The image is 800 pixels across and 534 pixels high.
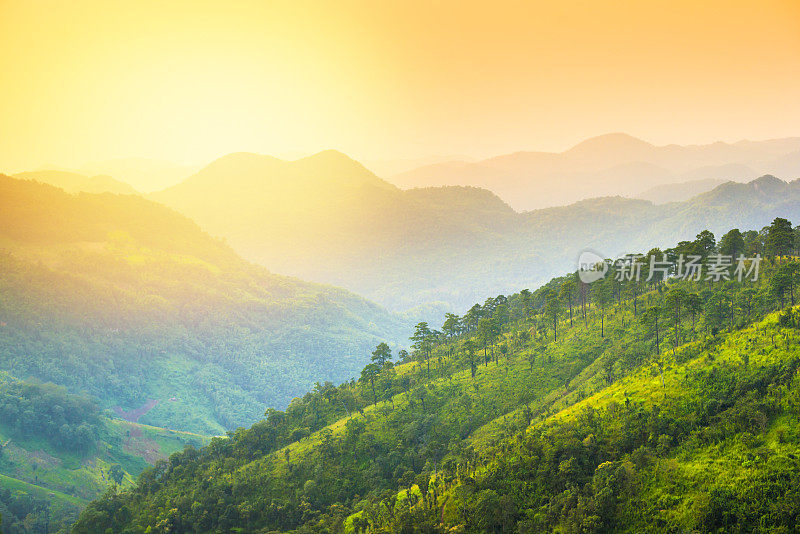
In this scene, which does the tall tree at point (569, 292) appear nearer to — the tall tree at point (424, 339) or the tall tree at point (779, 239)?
the tall tree at point (424, 339)

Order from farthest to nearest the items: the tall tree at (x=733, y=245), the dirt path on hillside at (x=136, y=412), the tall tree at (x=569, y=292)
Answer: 1. the dirt path on hillside at (x=136, y=412)
2. the tall tree at (x=569, y=292)
3. the tall tree at (x=733, y=245)

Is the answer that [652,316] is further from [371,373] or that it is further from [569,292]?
[371,373]

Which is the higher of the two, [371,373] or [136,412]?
[371,373]

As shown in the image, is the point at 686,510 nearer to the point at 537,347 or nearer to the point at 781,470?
the point at 781,470

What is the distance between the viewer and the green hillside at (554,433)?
36500 mm

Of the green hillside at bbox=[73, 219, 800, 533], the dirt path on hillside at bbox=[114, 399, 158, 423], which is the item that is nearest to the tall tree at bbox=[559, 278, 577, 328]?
the green hillside at bbox=[73, 219, 800, 533]

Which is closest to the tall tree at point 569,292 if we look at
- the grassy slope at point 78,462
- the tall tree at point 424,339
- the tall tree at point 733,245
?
the tall tree at point 733,245

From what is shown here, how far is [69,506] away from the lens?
104m

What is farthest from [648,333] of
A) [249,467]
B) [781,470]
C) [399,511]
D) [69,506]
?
[69,506]

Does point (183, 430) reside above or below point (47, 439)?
below

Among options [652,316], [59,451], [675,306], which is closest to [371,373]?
[652,316]

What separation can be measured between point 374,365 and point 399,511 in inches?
1855

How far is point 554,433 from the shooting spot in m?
46.4

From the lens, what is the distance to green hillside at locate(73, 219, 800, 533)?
36500mm
